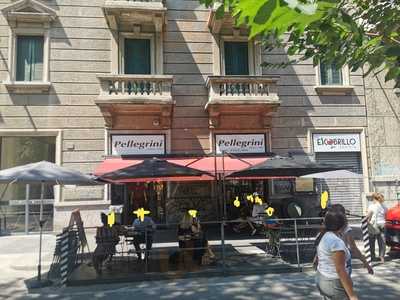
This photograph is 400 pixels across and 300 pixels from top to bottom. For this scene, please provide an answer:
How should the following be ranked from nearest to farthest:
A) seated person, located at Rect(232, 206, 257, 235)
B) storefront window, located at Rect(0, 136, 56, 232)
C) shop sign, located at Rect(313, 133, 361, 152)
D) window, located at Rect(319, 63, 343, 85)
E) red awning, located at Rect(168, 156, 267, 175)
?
red awning, located at Rect(168, 156, 267, 175)
seated person, located at Rect(232, 206, 257, 235)
storefront window, located at Rect(0, 136, 56, 232)
shop sign, located at Rect(313, 133, 361, 152)
window, located at Rect(319, 63, 343, 85)

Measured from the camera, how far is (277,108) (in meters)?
14.7

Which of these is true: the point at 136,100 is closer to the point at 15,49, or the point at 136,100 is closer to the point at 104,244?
the point at 15,49

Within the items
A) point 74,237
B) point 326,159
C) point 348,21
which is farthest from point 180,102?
point 348,21

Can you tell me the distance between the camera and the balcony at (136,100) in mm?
13445

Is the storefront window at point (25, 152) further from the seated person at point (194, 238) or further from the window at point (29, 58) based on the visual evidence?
the seated person at point (194, 238)

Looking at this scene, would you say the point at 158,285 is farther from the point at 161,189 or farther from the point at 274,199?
the point at 274,199

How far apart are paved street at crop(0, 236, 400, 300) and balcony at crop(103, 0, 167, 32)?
31.7 feet

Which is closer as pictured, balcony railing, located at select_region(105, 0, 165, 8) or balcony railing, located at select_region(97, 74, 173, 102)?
balcony railing, located at select_region(97, 74, 173, 102)

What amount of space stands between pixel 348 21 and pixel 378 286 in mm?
5750

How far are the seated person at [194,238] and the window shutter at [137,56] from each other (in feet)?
26.0

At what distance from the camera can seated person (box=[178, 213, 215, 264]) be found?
8898 millimetres

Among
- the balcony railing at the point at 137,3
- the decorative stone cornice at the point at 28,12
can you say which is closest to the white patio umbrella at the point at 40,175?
the balcony railing at the point at 137,3

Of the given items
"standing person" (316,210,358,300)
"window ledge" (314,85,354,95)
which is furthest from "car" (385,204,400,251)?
"window ledge" (314,85,354,95)

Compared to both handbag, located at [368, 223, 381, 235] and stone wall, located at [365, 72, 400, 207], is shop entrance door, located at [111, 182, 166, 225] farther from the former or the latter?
stone wall, located at [365, 72, 400, 207]
